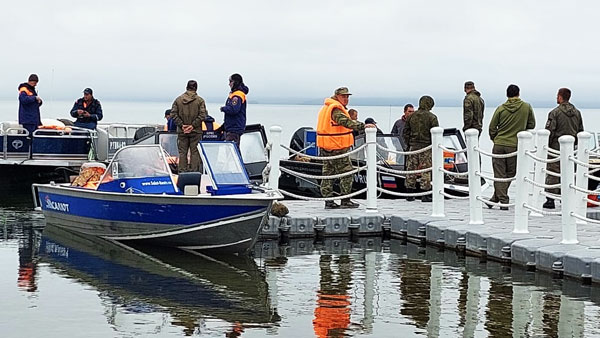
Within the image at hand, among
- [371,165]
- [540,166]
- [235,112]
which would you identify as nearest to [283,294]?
[371,165]

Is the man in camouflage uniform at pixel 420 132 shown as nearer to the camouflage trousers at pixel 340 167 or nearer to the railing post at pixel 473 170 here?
the camouflage trousers at pixel 340 167

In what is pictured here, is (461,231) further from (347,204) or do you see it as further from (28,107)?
(28,107)

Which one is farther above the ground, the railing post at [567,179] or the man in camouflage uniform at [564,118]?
the man in camouflage uniform at [564,118]

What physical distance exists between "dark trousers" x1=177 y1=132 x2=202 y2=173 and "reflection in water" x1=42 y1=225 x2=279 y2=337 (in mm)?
2563

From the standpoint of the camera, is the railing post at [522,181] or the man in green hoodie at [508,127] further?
the man in green hoodie at [508,127]

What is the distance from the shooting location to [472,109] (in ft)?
58.1

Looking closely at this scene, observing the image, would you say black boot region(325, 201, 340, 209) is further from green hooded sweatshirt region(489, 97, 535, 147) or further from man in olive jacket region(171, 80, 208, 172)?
green hooded sweatshirt region(489, 97, 535, 147)

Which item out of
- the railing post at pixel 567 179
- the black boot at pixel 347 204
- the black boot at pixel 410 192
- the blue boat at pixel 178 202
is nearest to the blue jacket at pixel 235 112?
the black boot at pixel 347 204

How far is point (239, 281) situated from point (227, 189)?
1863 mm

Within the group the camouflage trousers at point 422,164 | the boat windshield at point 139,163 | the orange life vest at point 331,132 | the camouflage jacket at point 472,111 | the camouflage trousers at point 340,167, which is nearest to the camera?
the boat windshield at point 139,163

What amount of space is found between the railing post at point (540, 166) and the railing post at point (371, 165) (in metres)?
2.24

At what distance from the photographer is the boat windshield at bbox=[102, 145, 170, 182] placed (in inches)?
565

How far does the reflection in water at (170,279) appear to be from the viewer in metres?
10.3

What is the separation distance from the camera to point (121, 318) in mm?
9992
